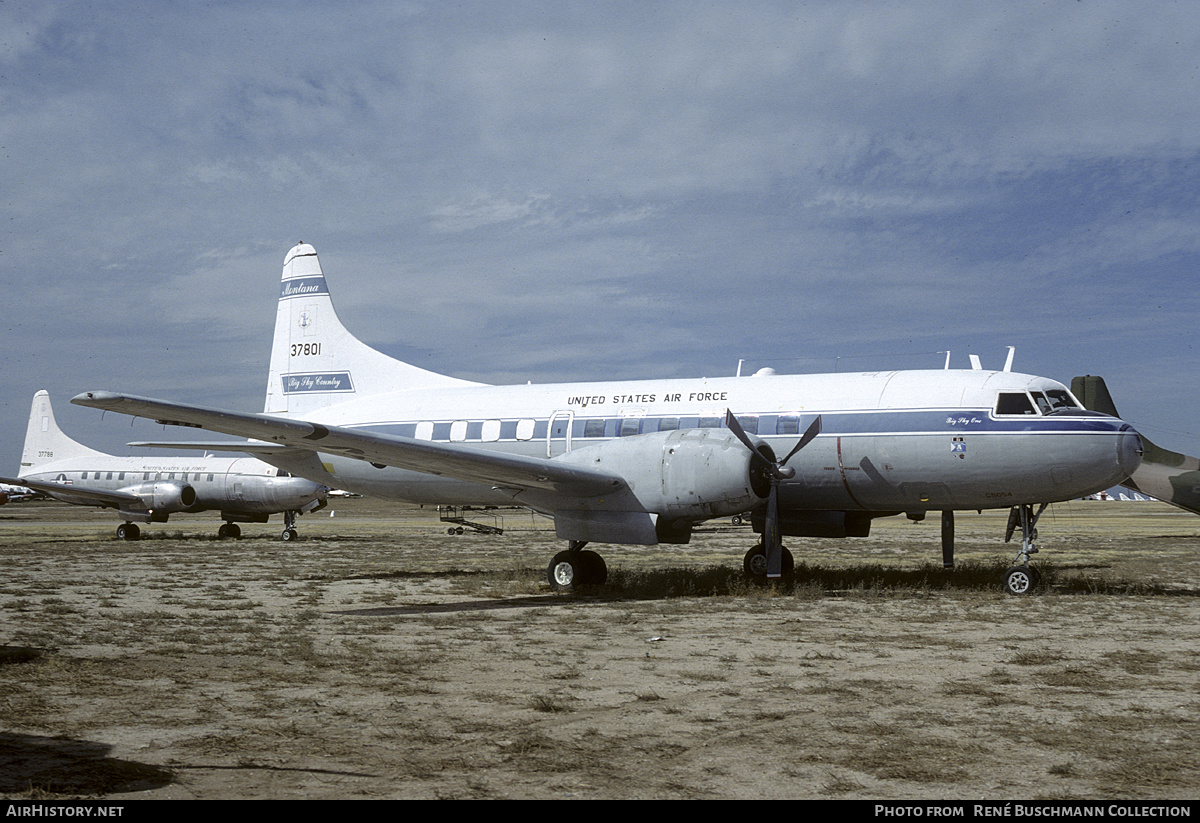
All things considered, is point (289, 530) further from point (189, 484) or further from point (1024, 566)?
point (1024, 566)

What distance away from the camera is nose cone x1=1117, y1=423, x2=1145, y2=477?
1543 cm

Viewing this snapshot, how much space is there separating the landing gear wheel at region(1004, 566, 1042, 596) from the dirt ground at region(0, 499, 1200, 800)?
37cm

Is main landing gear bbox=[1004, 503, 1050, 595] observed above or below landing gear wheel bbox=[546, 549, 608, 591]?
above

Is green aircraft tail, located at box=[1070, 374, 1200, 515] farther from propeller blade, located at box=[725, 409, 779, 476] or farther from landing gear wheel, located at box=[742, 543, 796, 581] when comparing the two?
propeller blade, located at box=[725, 409, 779, 476]

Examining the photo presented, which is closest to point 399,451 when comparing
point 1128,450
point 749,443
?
point 749,443

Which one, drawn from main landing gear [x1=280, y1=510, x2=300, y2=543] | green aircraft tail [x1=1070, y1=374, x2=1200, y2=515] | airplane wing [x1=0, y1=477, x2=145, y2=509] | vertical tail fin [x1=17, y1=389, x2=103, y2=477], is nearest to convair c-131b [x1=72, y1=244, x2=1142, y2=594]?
green aircraft tail [x1=1070, y1=374, x2=1200, y2=515]

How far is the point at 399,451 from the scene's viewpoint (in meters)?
15.7

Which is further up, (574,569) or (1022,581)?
(1022,581)

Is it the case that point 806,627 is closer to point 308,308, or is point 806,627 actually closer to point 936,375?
point 936,375

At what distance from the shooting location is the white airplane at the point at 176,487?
3891cm

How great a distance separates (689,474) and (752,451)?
1.12 meters

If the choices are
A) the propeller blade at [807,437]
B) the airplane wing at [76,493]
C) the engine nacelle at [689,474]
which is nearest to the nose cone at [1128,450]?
the propeller blade at [807,437]

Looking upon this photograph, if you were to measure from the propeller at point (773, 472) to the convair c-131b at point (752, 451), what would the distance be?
3 centimetres

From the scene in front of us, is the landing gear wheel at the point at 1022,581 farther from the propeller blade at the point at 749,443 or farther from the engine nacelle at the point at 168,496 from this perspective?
the engine nacelle at the point at 168,496
